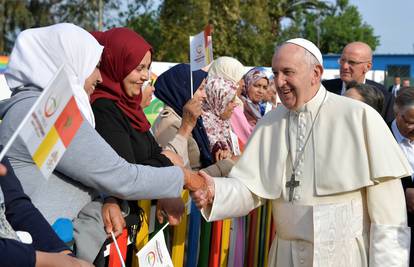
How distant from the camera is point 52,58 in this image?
286 cm

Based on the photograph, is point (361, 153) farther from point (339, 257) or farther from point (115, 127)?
point (115, 127)

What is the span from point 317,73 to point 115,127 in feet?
3.74

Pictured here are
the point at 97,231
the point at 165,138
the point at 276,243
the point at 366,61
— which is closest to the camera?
the point at 97,231

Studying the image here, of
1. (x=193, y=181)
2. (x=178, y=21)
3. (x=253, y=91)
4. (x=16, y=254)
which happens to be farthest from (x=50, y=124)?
(x=178, y=21)

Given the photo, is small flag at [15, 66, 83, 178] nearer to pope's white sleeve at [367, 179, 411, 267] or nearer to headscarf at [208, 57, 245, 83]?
pope's white sleeve at [367, 179, 411, 267]

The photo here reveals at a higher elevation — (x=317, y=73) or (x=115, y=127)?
(x=317, y=73)

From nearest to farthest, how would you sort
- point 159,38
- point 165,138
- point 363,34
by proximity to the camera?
point 165,138
point 159,38
point 363,34

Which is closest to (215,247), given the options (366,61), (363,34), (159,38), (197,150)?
(197,150)

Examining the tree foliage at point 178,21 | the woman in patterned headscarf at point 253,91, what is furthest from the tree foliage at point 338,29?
the woman in patterned headscarf at point 253,91

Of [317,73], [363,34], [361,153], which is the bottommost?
[363,34]

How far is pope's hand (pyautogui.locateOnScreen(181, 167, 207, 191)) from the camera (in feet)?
11.2

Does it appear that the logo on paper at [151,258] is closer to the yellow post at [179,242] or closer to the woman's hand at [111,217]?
the woman's hand at [111,217]

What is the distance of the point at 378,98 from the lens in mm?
4879

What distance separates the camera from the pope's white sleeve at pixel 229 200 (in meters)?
3.68
